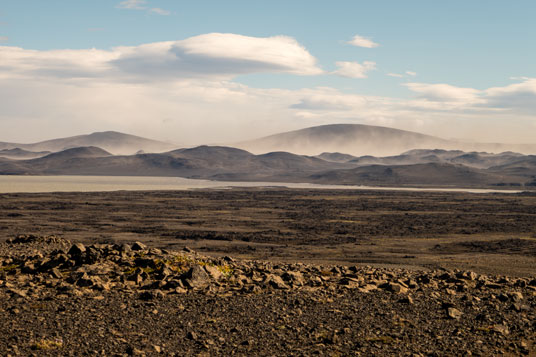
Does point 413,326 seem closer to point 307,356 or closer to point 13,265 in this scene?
point 307,356

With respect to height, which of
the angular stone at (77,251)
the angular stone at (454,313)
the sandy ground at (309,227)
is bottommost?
the sandy ground at (309,227)

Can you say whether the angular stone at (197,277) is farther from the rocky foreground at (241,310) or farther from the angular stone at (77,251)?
the angular stone at (77,251)

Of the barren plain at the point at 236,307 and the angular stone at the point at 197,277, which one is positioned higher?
the angular stone at the point at 197,277

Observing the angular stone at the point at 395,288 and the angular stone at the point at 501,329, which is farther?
the angular stone at the point at 395,288

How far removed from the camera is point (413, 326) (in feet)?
50.7

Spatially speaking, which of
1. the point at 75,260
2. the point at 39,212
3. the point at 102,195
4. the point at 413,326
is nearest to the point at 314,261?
the point at 75,260

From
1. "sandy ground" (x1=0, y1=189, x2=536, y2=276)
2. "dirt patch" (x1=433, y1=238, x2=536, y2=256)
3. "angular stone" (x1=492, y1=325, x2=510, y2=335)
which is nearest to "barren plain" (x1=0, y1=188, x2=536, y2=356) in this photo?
"angular stone" (x1=492, y1=325, x2=510, y2=335)

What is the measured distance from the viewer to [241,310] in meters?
16.3

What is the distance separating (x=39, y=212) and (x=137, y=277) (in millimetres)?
61827

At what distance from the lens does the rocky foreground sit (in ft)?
46.0

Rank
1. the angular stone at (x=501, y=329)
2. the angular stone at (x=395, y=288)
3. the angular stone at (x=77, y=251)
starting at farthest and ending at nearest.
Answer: the angular stone at (x=77, y=251), the angular stone at (x=395, y=288), the angular stone at (x=501, y=329)

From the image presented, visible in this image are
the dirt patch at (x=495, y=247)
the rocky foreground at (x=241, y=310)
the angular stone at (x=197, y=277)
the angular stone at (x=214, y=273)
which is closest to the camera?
the rocky foreground at (x=241, y=310)

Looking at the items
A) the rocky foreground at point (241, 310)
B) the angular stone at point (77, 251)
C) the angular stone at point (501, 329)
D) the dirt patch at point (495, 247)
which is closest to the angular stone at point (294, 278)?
the rocky foreground at point (241, 310)

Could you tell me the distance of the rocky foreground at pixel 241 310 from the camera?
14016mm
